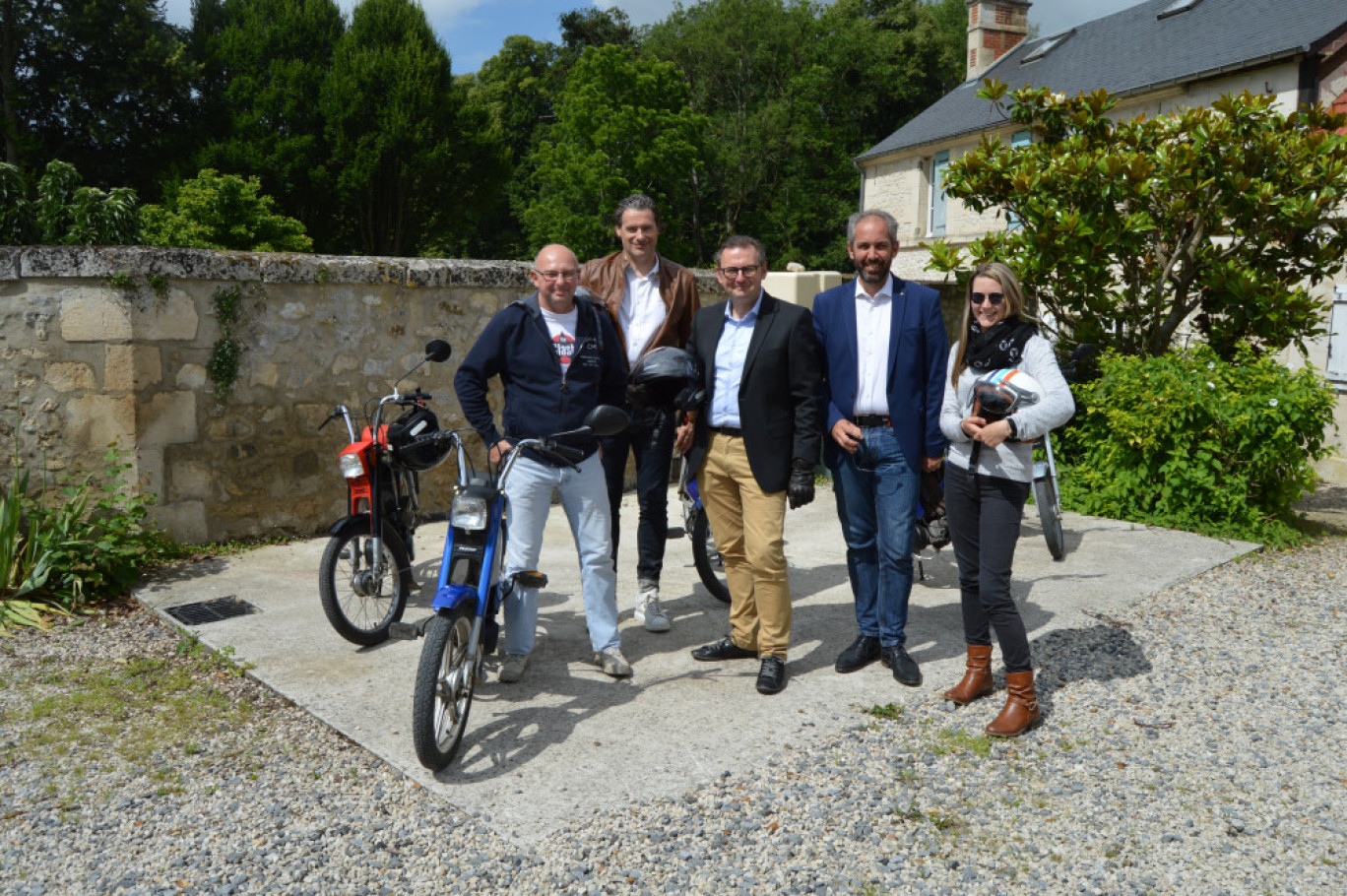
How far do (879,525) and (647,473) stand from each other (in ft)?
3.74

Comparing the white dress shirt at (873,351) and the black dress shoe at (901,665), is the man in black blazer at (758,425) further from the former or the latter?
the black dress shoe at (901,665)

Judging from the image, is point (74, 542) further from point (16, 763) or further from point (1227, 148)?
point (1227, 148)

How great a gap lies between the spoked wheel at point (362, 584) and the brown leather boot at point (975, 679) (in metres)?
2.43

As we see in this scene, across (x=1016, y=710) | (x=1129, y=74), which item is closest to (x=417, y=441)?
(x=1016, y=710)

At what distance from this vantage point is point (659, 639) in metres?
4.90

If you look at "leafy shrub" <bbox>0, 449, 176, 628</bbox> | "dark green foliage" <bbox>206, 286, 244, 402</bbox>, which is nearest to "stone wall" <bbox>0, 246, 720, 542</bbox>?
"dark green foliage" <bbox>206, 286, 244, 402</bbox>

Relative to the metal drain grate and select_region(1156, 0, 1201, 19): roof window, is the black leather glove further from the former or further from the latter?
select_region(1156, 0, 1201, 19): roof window

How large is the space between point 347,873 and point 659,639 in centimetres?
216

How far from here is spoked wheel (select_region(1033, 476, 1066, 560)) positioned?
247 inches

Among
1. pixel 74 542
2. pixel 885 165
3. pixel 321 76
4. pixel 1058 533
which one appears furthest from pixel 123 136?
pixel 1058 533

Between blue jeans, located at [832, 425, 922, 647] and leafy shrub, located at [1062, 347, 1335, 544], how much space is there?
3741 millimetres

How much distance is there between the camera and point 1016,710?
3.88 m

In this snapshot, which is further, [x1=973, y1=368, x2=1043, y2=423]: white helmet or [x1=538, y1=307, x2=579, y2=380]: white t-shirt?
[x1=538, y1=307, x2=579, y2=380]: white t-shirt

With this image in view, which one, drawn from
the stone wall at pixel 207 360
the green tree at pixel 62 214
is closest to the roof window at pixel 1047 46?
the green tree at pixel 62 214
